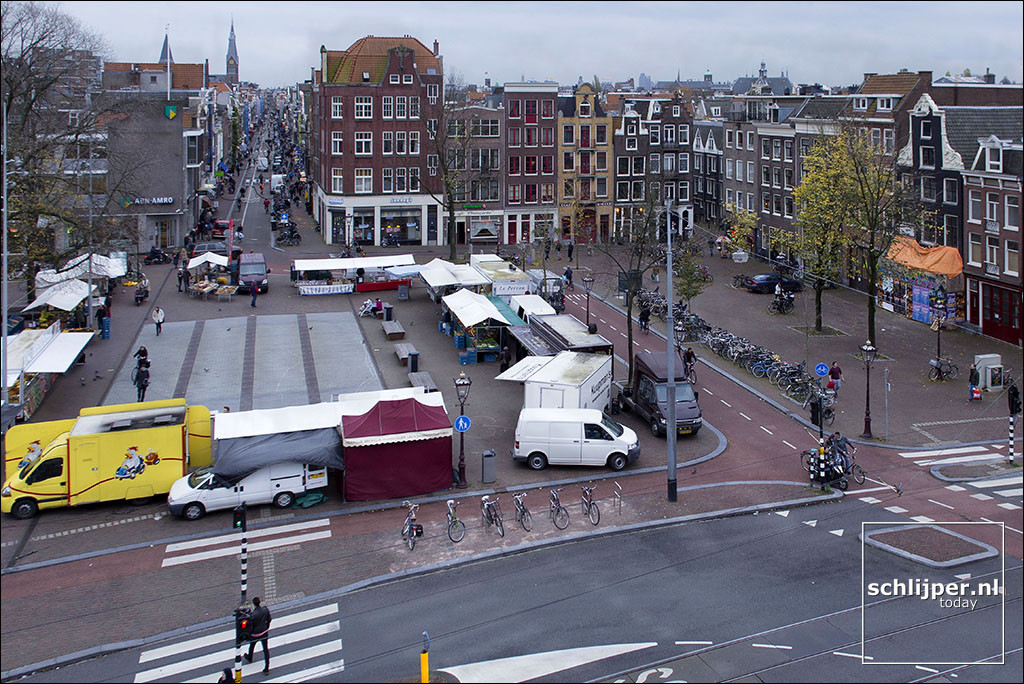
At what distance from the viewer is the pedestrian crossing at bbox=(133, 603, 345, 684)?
18641 mm

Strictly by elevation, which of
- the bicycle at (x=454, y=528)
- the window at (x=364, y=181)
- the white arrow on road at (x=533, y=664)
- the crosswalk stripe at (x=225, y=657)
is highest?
the window at (x=364, y=181)

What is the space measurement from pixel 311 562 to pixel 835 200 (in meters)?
33.5

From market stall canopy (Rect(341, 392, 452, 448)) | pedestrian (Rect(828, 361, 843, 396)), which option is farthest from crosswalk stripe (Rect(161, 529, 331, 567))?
pedestrian (Rect(828, 361, 843, 396))

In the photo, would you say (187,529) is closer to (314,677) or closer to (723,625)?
(314,677)

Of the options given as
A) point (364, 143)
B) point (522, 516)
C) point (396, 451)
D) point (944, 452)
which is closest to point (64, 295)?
point (396, 451)

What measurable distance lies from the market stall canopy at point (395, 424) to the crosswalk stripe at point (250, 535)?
97.8 inches

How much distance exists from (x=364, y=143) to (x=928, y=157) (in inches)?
1785

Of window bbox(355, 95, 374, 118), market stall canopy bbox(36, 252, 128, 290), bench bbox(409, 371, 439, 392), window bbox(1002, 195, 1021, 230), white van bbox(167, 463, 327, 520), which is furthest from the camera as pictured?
window bbox(355, 95, 374, 118)

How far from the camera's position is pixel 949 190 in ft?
166

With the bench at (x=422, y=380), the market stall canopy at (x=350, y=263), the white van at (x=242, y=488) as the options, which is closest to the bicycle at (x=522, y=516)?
the white van at (x=242, y=488)

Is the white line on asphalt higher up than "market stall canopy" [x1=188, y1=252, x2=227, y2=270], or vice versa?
"market stall canopy" [x1=188, y1=252, x2=227, y2=270]

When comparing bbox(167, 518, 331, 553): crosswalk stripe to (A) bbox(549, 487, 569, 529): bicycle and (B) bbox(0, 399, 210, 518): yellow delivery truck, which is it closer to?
(B) bbox(0, 399, 210, 518): yellow delivery truck

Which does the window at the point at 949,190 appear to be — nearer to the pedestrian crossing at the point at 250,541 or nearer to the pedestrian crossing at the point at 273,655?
the pedestrian crossing at the point at 250,541

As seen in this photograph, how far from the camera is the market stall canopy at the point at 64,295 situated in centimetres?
4734
